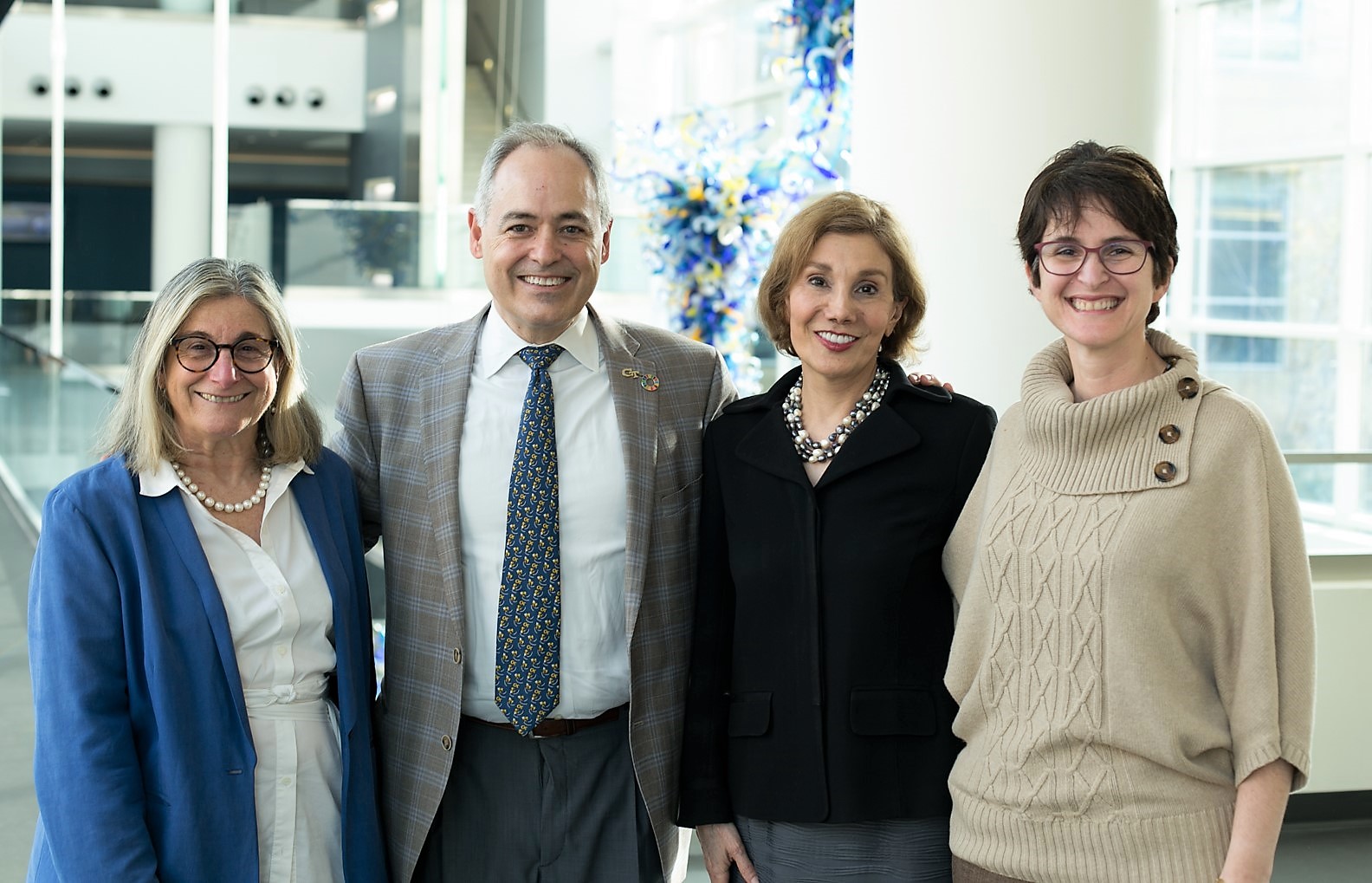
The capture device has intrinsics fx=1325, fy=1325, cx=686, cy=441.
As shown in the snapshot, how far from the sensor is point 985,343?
11.2 feet

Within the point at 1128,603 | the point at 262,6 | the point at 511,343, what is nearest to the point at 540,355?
the point at 511,343

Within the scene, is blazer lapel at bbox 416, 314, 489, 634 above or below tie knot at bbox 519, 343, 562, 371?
below

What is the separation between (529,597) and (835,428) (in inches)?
23.4

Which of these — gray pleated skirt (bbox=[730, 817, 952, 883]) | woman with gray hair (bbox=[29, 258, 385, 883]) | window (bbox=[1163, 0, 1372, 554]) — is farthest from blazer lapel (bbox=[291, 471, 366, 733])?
window (bbox=[1163, 0, 1372, 554])

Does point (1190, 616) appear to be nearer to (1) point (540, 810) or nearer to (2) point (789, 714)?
(2) point (789, 714)

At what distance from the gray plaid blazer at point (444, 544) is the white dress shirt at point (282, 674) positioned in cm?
21

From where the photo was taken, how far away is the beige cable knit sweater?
174 centimetres

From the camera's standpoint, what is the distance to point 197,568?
1.95 metres

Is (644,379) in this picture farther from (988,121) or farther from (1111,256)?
(988,121)

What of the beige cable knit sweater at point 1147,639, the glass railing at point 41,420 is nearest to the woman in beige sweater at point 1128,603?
the beige cable knit sweater at point 1147,639

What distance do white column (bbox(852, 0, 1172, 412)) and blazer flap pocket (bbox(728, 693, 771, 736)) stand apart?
1.42m

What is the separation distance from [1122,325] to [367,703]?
1.32 meters

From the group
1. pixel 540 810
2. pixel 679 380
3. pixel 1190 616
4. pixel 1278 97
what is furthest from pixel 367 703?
pixel 1278 97

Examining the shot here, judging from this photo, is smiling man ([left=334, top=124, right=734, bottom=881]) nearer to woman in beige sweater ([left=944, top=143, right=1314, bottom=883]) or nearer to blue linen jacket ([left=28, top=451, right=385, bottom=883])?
blue linen jacket ([left=28, top=451, right=385, bottom=883])
